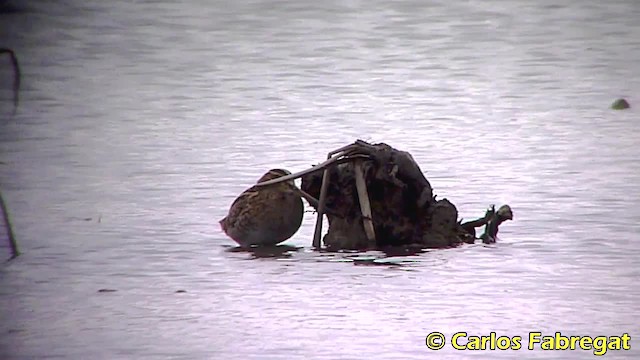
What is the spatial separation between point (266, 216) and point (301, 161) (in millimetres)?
644

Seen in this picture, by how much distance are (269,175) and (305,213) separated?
10.9 inches

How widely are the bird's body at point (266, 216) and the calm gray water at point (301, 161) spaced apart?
0.19 ft

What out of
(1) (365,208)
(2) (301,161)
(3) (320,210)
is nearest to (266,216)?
(3) (320,210)

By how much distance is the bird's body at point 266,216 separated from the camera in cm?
319

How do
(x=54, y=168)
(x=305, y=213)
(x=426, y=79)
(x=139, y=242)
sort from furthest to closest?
(x=426, y=79) < (x=54, y=168) < (x=305, y=213) < (x=139, y=242)

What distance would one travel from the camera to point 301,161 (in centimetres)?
381

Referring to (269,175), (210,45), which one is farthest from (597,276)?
(210,45)

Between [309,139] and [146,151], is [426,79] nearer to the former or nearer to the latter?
[309,139]

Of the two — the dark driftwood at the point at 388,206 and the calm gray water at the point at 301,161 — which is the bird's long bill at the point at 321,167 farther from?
the calm gray water at the point at 301,161

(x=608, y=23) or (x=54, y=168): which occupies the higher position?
(x=608, y=23)

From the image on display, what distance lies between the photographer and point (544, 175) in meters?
3.75

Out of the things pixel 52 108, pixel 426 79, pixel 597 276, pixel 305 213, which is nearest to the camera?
pixel 597 276

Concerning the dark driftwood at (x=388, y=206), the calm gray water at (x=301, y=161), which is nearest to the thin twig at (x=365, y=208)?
the dark driftwood at (x=388, y=206)

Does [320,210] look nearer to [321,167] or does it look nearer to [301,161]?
[321,167]
